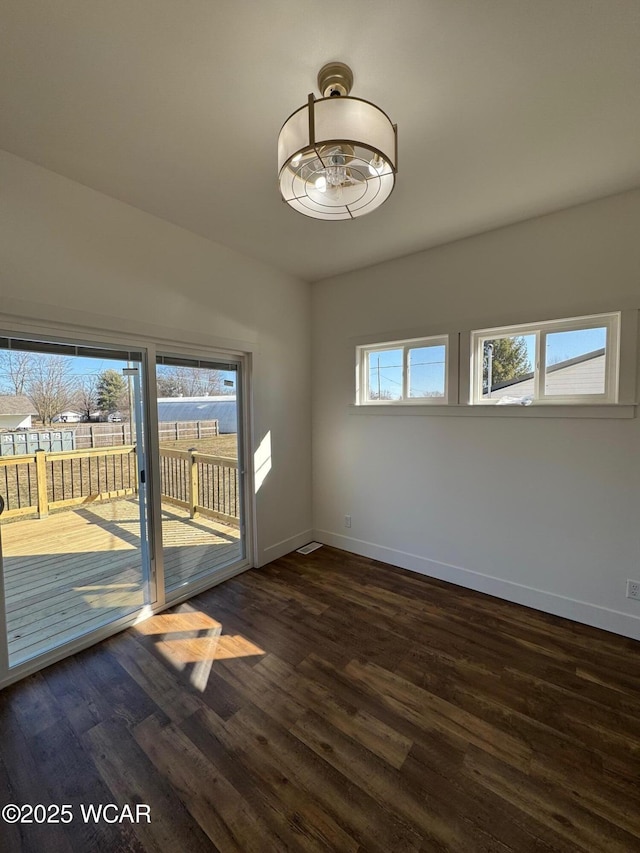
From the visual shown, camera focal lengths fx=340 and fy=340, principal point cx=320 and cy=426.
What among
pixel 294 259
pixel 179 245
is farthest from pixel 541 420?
pixel 179 245

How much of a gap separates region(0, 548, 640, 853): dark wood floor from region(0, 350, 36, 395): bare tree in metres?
1.61

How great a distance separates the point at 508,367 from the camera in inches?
103

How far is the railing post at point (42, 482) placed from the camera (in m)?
1.98

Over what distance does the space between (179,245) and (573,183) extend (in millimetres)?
2562

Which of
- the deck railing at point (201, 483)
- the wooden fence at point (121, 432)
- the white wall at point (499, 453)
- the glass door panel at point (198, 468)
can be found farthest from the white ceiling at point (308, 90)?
the deck railing at point (201, 483)

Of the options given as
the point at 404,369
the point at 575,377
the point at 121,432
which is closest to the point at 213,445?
the point at 121,432

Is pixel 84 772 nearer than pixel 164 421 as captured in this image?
Yes

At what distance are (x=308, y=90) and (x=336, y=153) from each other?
470mm

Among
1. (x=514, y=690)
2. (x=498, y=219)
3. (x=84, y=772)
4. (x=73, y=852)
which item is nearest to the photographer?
(x=73, y=852)

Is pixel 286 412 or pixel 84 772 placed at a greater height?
pixel 286 412

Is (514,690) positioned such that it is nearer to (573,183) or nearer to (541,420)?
(541,420)

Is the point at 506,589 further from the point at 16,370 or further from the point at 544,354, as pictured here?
the point at 16,370

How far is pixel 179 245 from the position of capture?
8.12 feet

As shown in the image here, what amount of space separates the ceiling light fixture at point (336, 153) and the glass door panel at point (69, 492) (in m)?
1.61
